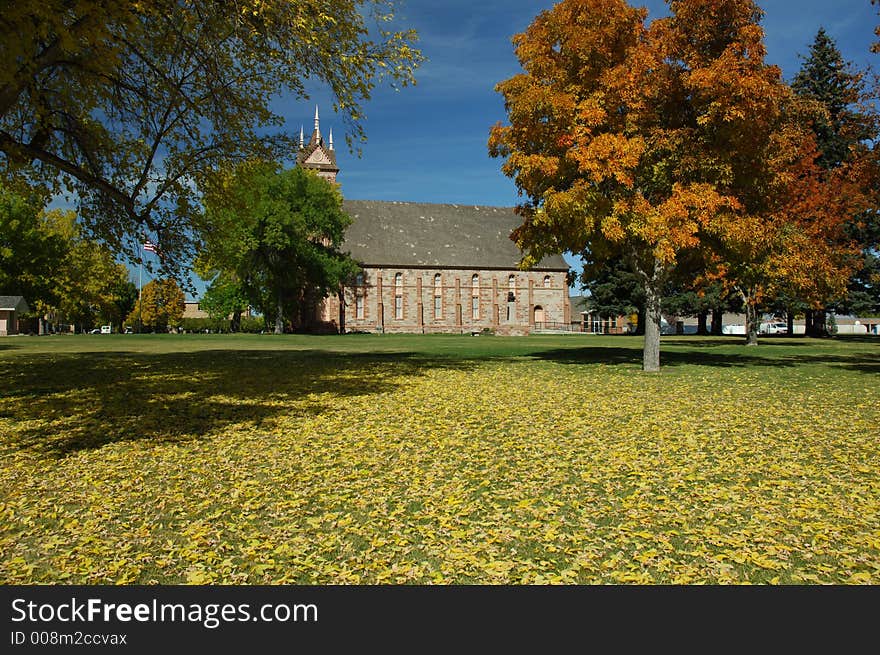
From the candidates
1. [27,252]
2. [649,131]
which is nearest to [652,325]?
[649,131]

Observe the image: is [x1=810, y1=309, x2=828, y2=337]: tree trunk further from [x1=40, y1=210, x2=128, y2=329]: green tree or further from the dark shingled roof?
[x1=40, y1=210, x2=128, y2=329]: green tree

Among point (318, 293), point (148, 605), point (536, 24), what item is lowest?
point (148, 605)

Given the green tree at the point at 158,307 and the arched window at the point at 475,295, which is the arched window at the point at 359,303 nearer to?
the arched window at the point at 475,295

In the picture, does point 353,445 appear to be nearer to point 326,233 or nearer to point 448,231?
point 326,233

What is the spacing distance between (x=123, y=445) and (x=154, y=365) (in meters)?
13.1

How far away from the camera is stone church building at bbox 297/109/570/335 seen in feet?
255

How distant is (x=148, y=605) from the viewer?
3.65 meters

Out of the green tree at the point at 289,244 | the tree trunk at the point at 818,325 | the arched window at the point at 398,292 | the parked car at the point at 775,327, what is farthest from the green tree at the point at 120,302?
the parked car at the point at 775,327

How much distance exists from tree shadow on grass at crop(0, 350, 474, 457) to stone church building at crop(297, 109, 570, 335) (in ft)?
182

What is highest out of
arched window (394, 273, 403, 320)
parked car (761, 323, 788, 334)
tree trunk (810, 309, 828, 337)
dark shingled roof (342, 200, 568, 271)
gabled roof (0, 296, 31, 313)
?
dark shingled roof (342, 200, 568, 271)

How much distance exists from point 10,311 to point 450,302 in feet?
157

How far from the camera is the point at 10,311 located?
63.7 metres

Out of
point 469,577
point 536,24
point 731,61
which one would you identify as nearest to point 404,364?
point 536,24

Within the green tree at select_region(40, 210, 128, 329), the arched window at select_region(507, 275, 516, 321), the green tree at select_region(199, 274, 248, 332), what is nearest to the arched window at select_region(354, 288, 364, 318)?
the green tree at select_region(199, 274, 248, 332)
